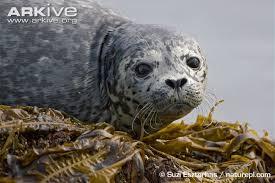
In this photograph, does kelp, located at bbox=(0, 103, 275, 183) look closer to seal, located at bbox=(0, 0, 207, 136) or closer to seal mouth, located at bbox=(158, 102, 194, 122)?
seal mouth, located at bbox=(158, 102, 194, 122)

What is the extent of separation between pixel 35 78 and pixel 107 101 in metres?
0.62

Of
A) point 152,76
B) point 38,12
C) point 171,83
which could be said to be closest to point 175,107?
point 171,83

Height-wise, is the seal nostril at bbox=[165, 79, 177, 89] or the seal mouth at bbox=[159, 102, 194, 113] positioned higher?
the seal nostril at bbox=[165, 79, 177, 89]

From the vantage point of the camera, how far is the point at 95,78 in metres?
5.91

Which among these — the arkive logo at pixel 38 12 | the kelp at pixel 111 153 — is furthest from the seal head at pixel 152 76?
the arkive logo at pixel 38 12

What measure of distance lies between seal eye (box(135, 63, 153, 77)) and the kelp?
0.46 m

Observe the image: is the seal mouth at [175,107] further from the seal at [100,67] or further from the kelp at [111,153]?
the kelp at [111,153]

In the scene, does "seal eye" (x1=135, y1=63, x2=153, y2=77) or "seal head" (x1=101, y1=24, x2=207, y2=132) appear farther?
"seal eye" (x1=135, y1=63, x2=153, y2=77)

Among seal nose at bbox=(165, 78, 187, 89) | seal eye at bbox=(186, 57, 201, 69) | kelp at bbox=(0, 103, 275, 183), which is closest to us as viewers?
kelp at bbox=(0, 103, 275, 183)

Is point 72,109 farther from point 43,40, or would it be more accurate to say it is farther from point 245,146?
point 245,146

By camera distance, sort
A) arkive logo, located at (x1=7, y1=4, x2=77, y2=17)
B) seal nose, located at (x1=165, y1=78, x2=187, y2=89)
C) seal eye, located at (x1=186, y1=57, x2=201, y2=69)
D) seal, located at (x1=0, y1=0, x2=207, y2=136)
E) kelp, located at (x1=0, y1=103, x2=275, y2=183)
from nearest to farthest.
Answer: kelp, located at (x1=0, y1=103, x2=275, y2=183) < seal nose, located at (x1=165, y1=78, x2=187, y2=89) < seal, located at (x1=0, y1=0, x2=207, y2=136) < seal eye, located at (x1=186, y1=57, x2=201, y2=69) < arkive logo, located at (x1=7, y1=4, x2=77, y2=17)

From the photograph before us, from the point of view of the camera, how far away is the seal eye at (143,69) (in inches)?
210

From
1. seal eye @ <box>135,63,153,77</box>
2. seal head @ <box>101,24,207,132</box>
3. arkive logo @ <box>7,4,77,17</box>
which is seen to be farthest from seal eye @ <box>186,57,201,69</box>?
arkive logo @ <box>7,4,77,17</box>

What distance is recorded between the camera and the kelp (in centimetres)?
379
